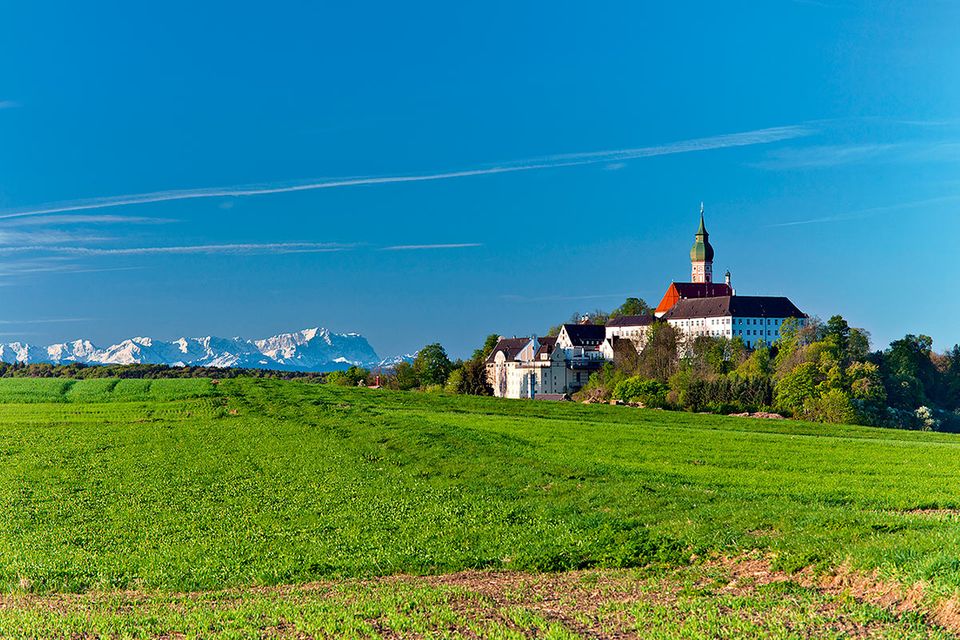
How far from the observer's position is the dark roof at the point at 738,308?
186 metres

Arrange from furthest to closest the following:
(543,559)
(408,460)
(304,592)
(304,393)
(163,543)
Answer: (304,393)
(408,460)
(163,543)
(543,559)
(304,592)

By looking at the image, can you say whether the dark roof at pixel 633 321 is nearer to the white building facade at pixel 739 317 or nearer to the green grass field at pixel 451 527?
the white building facade at pixel 739 317

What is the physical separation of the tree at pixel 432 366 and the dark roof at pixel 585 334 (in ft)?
94.9

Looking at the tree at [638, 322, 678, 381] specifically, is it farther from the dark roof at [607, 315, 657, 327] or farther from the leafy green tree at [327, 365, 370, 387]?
the leafy green tree at [327, 365, 370, 387]

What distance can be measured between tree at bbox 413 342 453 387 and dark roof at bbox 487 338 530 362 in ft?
50.2

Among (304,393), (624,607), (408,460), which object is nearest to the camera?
(624,607)

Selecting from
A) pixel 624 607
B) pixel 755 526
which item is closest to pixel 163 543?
pixel 624 607

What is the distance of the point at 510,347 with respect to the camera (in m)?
183

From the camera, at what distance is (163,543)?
23.0m

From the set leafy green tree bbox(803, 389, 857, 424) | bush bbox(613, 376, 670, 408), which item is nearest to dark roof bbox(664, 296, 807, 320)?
bush bbox(613, 376, 670, 408)

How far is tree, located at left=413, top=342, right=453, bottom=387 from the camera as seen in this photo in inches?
6417

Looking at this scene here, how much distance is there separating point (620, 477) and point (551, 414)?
36666mm

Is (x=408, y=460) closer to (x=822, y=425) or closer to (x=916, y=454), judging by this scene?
(x=916, y=454)

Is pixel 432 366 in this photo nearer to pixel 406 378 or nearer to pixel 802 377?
pixel 406 378
